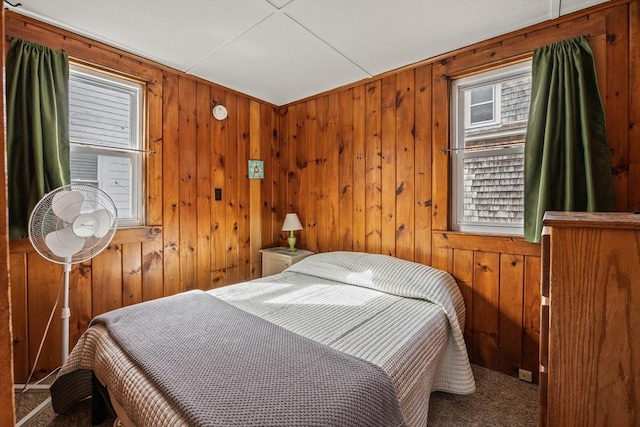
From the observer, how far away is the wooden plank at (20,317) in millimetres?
1847

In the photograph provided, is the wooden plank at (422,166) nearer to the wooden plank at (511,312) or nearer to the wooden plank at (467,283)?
the wooden plank at (467,283)

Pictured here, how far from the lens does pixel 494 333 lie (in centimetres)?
210

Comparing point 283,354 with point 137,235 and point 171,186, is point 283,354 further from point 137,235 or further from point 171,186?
point 171,186

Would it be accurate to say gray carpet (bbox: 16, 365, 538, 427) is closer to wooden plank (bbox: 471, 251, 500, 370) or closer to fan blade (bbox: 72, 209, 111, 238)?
wooden plank (bbox: 471, 251, 500, 370)

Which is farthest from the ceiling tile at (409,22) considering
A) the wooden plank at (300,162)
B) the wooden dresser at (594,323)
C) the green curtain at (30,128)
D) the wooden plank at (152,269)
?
the wooden plank at (152,269)

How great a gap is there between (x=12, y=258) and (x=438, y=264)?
288 centimetres

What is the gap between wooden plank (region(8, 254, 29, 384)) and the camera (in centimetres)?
185

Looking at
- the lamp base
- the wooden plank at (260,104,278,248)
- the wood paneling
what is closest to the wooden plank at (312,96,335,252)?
the lamp base

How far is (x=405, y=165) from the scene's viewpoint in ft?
8.13

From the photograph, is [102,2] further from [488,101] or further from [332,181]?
[488,101]

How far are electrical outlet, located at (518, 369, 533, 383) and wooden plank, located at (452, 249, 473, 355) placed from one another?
0.31 meters

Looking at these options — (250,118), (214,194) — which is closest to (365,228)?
(214,194)

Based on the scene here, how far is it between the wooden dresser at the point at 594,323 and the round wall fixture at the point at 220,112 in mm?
2714

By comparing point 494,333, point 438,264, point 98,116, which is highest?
point 98,116
